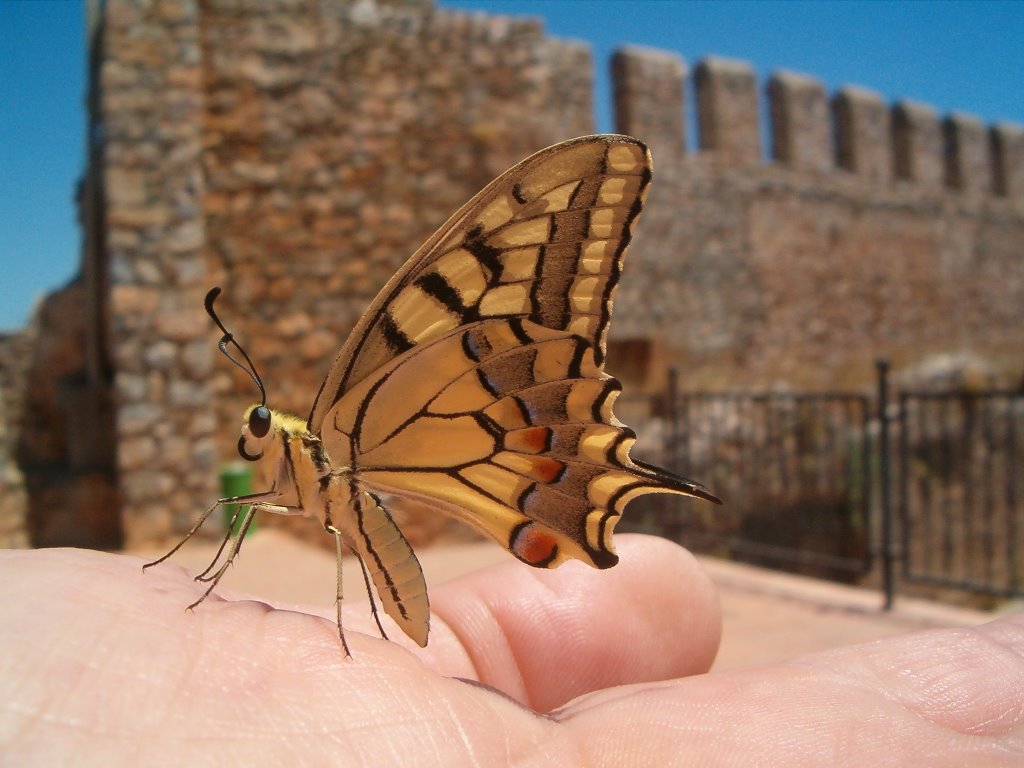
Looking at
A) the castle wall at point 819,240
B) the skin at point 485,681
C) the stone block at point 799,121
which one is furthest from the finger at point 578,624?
the stone block at point 799,121

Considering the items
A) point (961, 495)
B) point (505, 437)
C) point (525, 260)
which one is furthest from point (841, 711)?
point (961, 495)

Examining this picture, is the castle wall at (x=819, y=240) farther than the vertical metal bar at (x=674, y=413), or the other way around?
the castle wall at (x=819, y=240)

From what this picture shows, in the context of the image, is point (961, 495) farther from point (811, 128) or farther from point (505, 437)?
point (811, 128)

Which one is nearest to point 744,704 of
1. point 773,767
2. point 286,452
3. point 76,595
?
point 773,767

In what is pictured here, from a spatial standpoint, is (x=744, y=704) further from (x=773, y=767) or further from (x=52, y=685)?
(x=52, y=685)

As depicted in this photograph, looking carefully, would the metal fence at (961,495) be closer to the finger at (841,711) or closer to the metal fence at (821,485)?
the metal fence at (821,485)

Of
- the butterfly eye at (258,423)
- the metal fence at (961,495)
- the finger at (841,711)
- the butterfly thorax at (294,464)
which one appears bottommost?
the metal fence at (961,495)

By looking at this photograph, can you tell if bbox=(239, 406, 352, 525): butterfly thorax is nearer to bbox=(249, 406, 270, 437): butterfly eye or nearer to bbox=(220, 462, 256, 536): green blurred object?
bbox=(249, 406, 270, 437): butterfly eye
